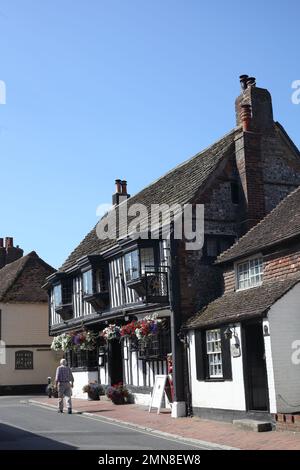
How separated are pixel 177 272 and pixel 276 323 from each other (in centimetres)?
480

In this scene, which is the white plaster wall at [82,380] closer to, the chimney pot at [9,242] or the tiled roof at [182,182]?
the tiled roof at [182,182]

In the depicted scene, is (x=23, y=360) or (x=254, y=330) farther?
(x=23, y=360)

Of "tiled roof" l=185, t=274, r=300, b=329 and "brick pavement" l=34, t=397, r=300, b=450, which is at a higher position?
"tiled roof" l=185, t=274, r=300, b=329

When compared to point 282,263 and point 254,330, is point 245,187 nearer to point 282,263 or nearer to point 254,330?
point 282,263

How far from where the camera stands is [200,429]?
46.5 feet

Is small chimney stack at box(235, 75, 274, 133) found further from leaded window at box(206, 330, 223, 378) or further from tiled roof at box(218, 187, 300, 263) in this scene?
leaded window at box(206, 330, 223, 378)

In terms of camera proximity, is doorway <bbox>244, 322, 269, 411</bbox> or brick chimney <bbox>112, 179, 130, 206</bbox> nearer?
doorway <bbox>244, 322, 269, 411</bbox>

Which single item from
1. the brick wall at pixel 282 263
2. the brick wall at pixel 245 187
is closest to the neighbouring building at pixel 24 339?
the brick wall at pixel 245 187

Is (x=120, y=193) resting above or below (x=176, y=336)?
above

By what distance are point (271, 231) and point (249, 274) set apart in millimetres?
1374

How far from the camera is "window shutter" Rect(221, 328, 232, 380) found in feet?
50.5

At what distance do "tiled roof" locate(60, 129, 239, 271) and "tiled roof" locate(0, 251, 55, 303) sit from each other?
751 centimetres

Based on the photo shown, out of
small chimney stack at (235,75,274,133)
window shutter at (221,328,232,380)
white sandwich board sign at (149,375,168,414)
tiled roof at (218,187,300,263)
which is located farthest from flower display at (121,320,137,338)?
small chimney stack at (235,75,274,133)

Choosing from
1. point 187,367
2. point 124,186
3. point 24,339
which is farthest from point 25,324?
point 187,367
